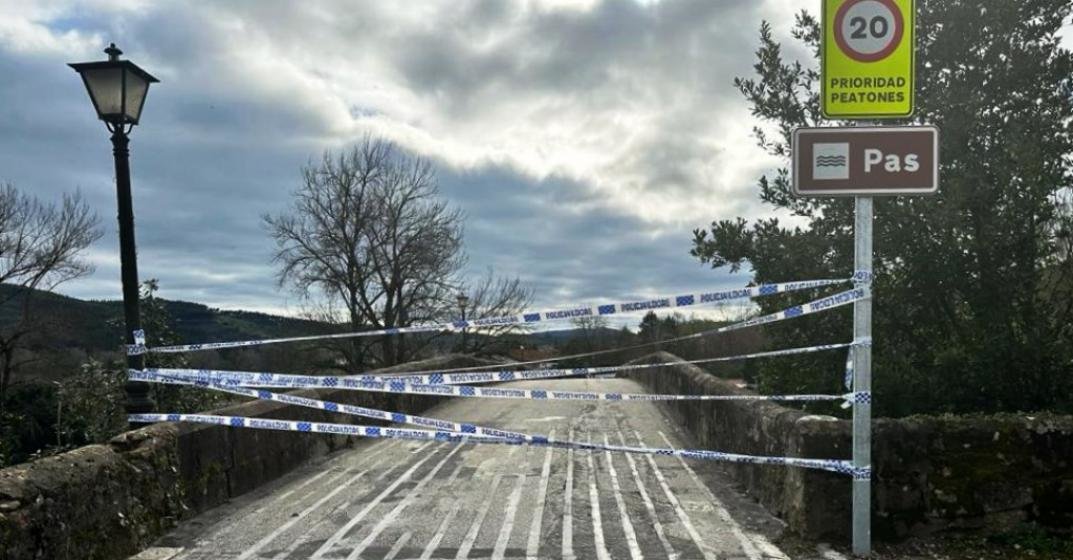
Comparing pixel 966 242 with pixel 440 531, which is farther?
pixel 966 242

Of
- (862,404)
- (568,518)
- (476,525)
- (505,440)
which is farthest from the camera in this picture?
(568,518)

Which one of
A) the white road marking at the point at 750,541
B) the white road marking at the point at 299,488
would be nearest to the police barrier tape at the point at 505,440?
the white road marking at the point at 750,541

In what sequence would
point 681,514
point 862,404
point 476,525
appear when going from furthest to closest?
1. point 681,514
2. point 476,525
3. point 862,404

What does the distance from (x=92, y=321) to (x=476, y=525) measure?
82.6 ft

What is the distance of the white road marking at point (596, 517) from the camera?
16.3ft

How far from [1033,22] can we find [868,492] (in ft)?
17.9

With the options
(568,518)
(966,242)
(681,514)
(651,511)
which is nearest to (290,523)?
(568,518)

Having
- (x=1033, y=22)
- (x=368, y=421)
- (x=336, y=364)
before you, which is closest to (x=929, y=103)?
(x=1033, y=22)

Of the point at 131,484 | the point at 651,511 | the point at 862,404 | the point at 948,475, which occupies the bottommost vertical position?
the point at 651,511

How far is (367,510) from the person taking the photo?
6125 mm

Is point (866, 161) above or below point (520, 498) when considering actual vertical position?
above

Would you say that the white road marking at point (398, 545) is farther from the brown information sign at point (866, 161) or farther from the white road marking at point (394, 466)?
the brown information sign at point (866, 161)

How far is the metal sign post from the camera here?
15.6 feet

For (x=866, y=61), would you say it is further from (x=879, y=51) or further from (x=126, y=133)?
(x=126, y=133)
